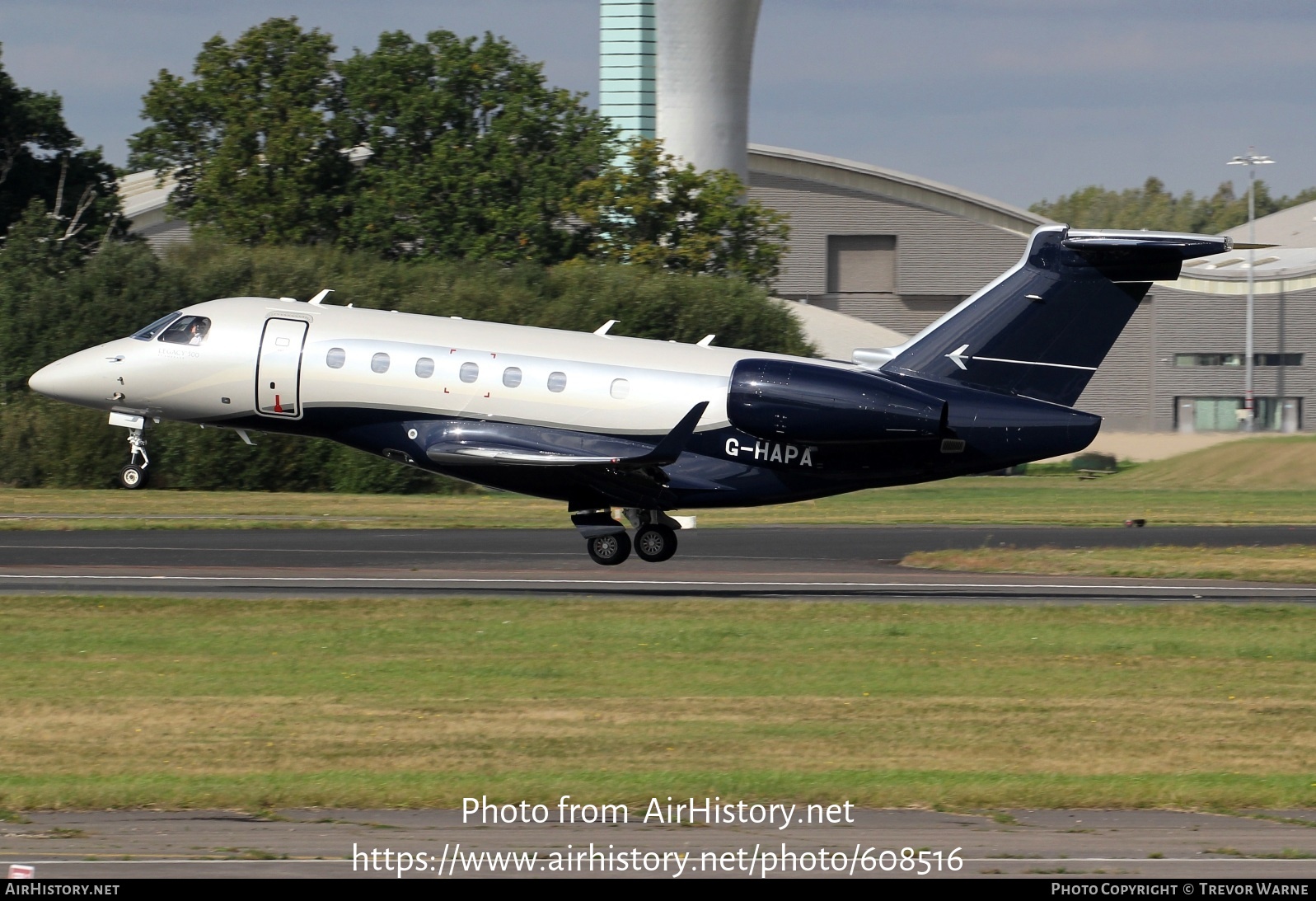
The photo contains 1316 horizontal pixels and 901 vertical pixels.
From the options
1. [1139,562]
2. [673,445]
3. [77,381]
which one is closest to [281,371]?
[77,381]

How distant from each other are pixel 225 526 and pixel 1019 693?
73.1 ft

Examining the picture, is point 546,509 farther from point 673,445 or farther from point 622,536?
point 673,445

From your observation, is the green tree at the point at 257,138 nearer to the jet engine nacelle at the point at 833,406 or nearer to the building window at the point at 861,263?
the building window at the point at 861,263

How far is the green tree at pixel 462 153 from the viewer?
72.8 metres

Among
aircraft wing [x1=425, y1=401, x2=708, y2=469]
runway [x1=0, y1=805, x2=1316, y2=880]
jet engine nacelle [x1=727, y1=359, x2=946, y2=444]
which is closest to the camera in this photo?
runway [x1=0, y1=805, x2=1316, y2=880]

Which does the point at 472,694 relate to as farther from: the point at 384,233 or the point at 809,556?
the point at 384,233

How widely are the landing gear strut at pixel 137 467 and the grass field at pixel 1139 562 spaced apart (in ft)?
43.7

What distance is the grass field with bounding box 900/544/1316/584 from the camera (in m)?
28.3

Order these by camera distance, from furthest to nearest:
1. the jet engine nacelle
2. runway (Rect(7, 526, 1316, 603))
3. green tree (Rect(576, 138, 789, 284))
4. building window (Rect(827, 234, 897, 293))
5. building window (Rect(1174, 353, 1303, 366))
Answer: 1. building window (Rect(827, 234, 897, 293))
2. building window (Rect(1174, 353, 1303, 366))
3. green tree (Rect(576, 138, 789, 284))
4. runway (Rect(7, 526, 1316, 603))
5. the jet engine nacelle

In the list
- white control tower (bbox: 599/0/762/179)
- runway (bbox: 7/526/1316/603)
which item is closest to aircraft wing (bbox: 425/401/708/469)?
A: runway (bbox: 7/526/1316/603)

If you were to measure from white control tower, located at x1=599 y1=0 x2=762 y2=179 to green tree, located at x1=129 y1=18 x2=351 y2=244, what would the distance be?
1534 cm

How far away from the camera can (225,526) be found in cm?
3506

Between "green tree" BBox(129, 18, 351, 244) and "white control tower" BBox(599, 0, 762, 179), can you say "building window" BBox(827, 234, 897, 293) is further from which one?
"green tree" BBox(129, 18, 351, 244)

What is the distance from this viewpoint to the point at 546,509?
41.1 meters
